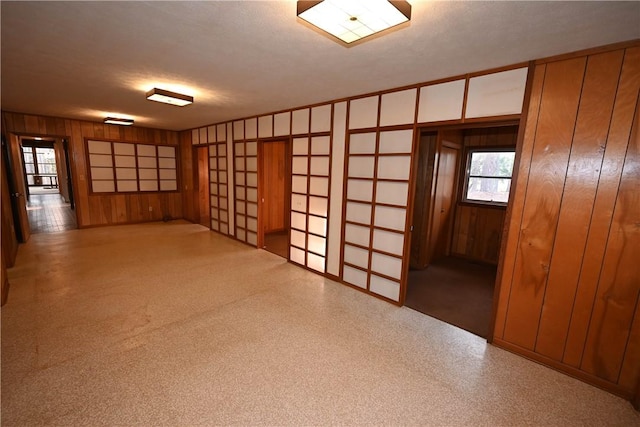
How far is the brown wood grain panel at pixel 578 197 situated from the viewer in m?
1.92

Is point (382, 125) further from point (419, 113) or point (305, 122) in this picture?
point (305, 122)

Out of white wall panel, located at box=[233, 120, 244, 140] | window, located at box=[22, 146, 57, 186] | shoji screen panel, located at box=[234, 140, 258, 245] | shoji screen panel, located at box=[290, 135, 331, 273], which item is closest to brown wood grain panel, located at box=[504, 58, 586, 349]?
shoji screen panel, located at box=[290, 135, 331, 273]

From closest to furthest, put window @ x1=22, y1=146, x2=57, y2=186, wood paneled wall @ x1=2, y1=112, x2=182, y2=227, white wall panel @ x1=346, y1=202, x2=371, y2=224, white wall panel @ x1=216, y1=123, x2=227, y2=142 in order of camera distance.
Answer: white wall panel @ x1=346, y1=202, x2=371, y2=224 → wood paneled wall @ x1=2, y1=112, x2=182, y2=227 → white wall panel @ x1=216, y1=123, x2=227, y2=142 → window @ x1=22, y1=146, x2=57, y2=186

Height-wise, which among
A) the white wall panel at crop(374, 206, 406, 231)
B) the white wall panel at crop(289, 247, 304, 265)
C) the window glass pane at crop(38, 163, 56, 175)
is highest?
the window glass pane at crop(38, 163, 56, 175)

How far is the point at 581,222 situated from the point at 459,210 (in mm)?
3146

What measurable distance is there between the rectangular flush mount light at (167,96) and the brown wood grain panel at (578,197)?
408 centimetres

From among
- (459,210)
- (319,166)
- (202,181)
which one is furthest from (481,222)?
(202,181)

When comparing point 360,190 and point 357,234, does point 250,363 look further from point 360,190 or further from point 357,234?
point 360,190

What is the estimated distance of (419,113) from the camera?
114 inches

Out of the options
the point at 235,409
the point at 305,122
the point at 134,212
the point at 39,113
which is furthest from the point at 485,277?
the point at 39,113

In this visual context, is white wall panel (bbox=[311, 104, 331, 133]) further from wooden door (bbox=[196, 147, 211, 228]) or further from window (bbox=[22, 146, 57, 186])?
window (bbox=[22, 146, 57, 186])

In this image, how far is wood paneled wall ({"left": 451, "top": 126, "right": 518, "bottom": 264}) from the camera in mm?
4586

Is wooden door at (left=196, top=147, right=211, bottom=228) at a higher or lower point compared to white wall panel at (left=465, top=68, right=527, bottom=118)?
lower

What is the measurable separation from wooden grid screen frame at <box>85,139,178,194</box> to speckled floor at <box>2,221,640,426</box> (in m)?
3.53
